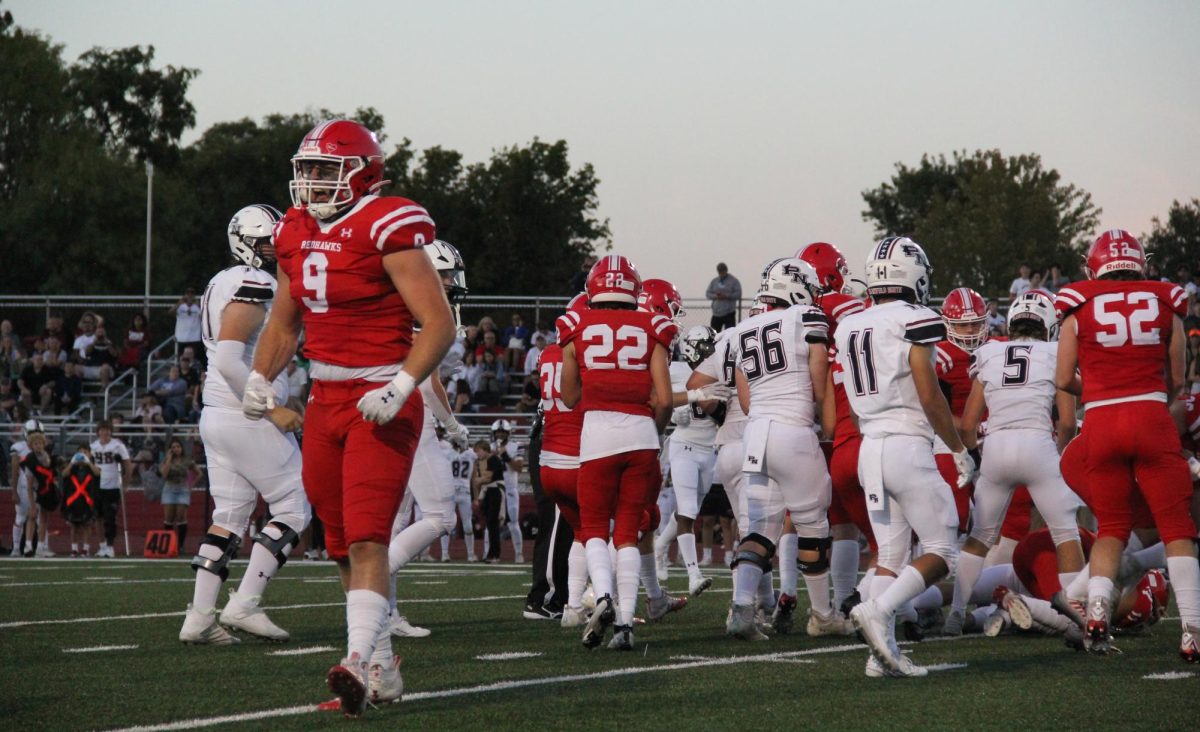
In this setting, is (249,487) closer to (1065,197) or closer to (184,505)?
(184,505)

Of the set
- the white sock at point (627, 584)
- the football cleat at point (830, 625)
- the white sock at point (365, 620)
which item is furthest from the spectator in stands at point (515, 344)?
the white sock at point (365, 620)

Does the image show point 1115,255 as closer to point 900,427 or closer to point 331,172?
point 900,427

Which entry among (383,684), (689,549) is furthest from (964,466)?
(689,549)

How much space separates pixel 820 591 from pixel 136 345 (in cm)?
2086

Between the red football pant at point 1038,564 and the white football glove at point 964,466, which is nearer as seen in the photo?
the white football glove at point 964,466

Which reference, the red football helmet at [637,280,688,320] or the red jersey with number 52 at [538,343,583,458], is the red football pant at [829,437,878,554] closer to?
the red jersey with number 52 at [538,343,583,458]

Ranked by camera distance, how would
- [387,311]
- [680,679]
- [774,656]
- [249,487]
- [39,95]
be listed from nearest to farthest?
[387,311], [680,679], [774,656], [249,487], [39,95]

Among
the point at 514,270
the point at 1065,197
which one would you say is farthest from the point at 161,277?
the point at 1065,197

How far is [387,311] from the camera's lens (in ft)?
18.7

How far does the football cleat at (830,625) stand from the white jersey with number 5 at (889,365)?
5.93ft

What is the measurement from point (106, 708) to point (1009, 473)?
5125 millimetres

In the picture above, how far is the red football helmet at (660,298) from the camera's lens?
1021cm

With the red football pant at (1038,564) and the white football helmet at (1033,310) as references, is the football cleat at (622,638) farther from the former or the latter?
the white football helmet at (1033,310)

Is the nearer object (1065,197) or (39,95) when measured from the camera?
(39,95)
